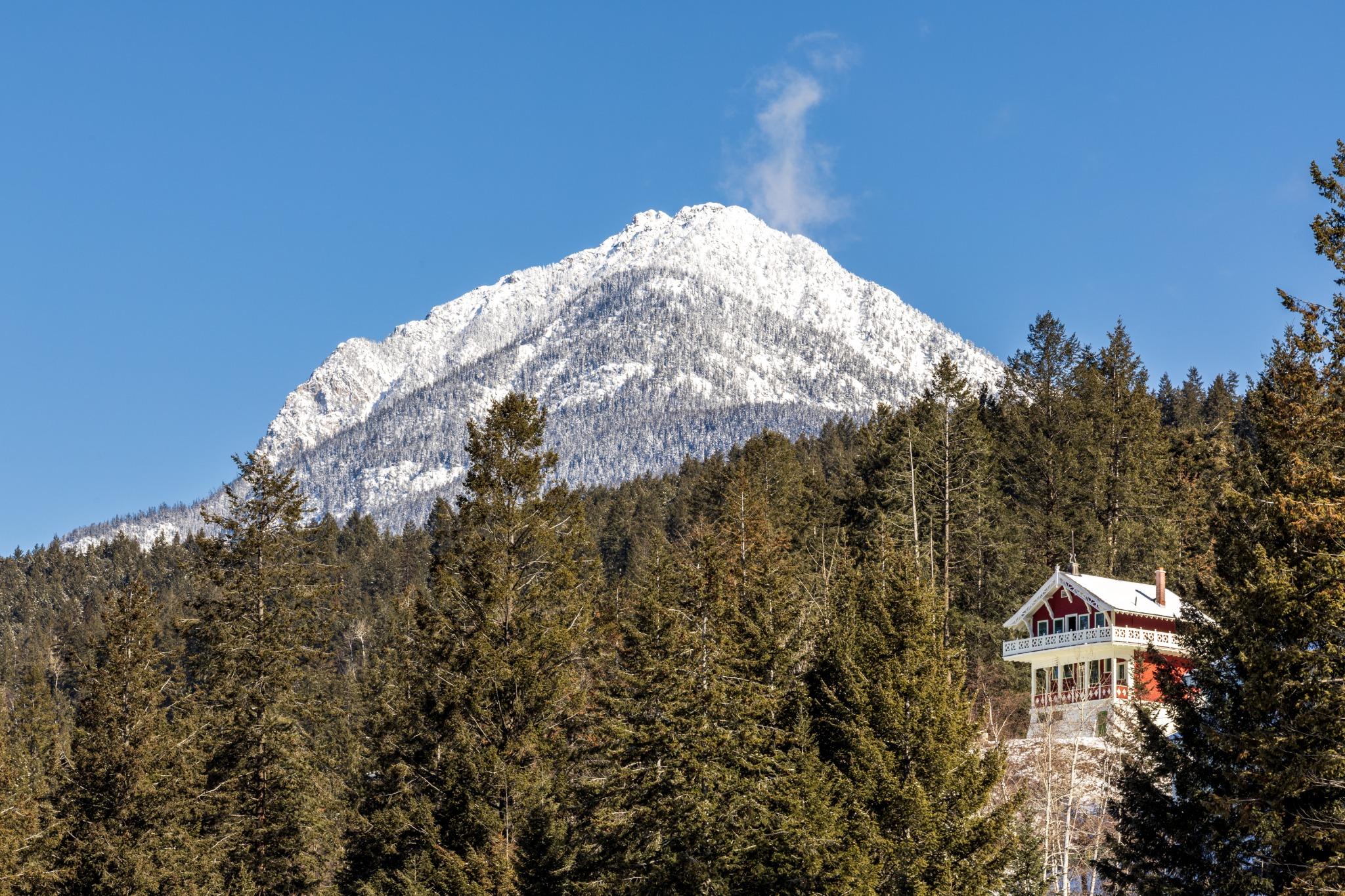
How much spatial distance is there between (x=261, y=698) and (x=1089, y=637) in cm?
3066

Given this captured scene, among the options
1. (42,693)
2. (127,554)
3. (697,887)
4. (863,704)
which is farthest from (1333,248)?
(127,554)

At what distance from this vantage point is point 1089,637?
5388 cm

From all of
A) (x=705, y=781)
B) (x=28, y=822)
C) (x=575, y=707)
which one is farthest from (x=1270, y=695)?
(x=28, y=822)

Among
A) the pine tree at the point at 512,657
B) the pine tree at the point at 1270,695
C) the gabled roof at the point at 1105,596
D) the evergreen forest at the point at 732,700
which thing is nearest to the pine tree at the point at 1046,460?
the evergreen forest at the point at 732,700

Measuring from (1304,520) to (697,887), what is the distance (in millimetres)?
15709

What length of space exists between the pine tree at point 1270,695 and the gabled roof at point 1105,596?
27.5 metres

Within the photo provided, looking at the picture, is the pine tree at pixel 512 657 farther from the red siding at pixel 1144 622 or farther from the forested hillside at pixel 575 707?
the red siding at pixel 1144 622

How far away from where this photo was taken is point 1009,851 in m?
27.0

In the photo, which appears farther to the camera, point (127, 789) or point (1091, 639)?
point (1091, 639)

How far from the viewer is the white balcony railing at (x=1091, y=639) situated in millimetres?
53656

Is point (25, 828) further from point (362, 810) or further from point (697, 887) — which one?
point (697, 887)

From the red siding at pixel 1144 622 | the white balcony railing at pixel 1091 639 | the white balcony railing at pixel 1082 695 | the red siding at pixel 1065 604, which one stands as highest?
the red siding at pixel 1065 604

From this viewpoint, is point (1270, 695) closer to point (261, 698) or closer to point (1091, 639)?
point (261, 698)

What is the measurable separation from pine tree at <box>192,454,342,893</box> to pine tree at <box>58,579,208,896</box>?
152cm
